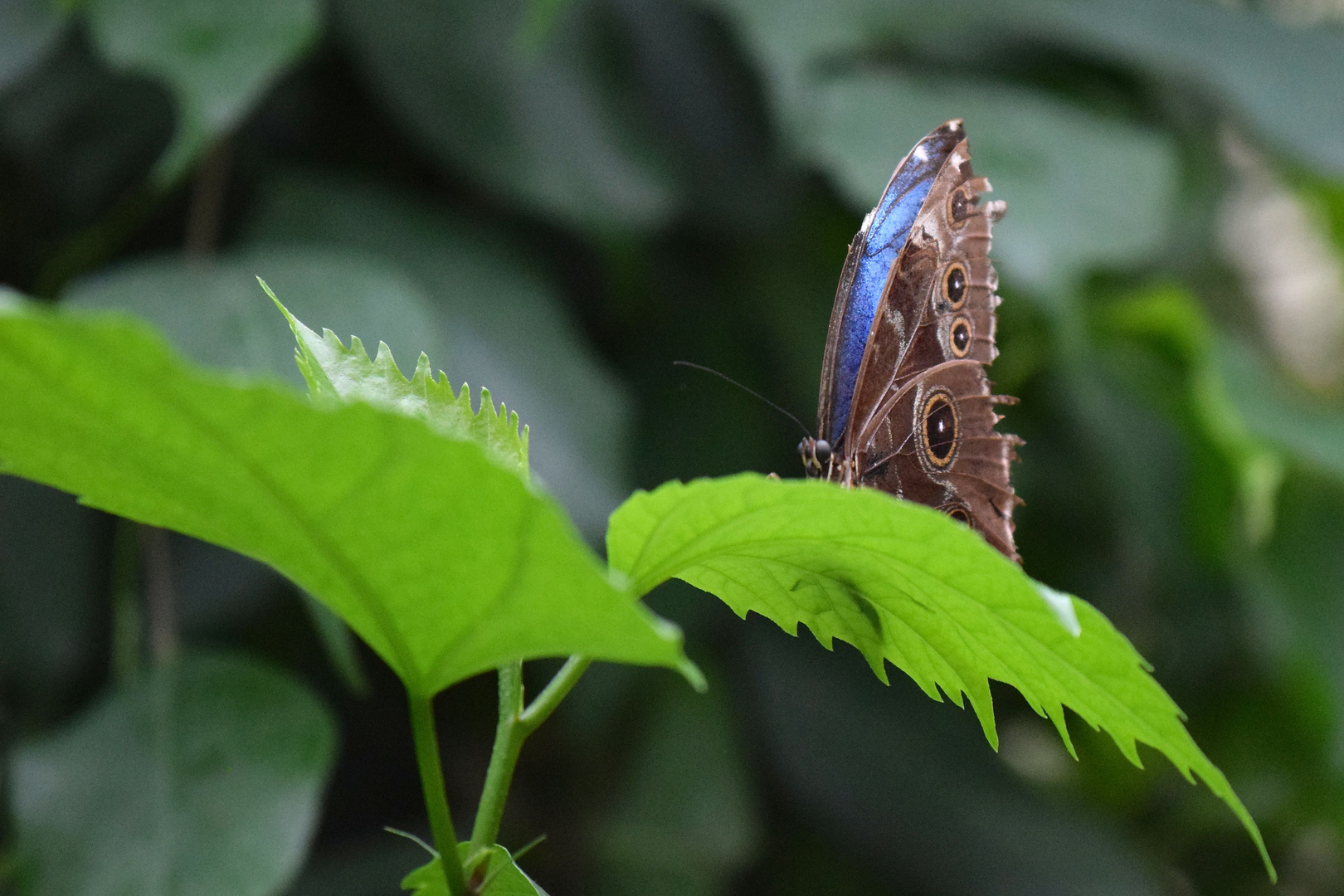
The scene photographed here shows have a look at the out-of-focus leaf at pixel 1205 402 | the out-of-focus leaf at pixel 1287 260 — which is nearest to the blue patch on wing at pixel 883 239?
the out-of-focus leaf at pixel 1205 402

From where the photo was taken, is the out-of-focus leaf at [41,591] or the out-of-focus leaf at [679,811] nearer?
the out-of-focus leaf at [41,591]

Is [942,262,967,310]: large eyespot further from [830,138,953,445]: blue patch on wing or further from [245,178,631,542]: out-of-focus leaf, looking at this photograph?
[245,178,631,542]: out-of-focus leaf

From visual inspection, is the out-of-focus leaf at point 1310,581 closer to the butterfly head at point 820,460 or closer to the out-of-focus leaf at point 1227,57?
the out-of-focus leaf at point 1227,57

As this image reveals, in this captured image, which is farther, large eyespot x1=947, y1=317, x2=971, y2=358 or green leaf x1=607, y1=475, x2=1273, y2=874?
large eyespot x1=947, y1=317, x2=971, y2=358

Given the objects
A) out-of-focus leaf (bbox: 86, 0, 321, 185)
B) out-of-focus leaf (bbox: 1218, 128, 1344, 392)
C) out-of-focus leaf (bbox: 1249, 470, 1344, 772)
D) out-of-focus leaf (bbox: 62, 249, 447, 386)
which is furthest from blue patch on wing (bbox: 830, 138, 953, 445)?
out-of-focus leaf (bbox: 1218, 128, 1344, 392)

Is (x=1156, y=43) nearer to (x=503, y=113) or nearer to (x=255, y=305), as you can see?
(x=503, y=113)

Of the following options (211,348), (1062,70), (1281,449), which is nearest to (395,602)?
(211,348)
